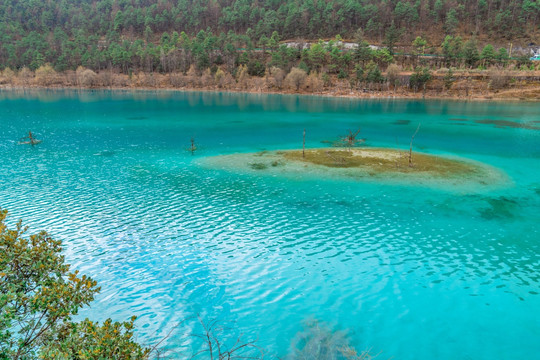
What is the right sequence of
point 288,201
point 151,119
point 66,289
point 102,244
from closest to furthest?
1. point 66,289
2. point 102,244
3. point 288,201
4. point 151,119

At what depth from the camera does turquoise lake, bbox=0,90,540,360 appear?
16.4 m

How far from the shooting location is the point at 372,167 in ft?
139

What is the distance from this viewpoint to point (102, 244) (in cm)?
2305

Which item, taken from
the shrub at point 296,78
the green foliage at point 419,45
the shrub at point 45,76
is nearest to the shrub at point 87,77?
the shrub at point 45,76

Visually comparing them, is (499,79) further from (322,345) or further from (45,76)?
A: (45,76)

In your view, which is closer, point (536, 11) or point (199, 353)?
point (199, 353)

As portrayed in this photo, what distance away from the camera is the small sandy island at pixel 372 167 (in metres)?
37.7

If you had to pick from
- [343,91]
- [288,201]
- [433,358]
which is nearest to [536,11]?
[343,91]

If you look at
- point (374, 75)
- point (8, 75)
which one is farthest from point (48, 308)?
point (8, 75)

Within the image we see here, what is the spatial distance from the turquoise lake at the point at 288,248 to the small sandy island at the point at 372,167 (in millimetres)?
1916

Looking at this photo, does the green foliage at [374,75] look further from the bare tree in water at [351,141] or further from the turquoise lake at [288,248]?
the turquoise lake at [288,248]

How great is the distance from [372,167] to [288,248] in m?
22.7

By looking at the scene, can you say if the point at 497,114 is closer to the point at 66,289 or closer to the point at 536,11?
the point at 66,289

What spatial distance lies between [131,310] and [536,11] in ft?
751
